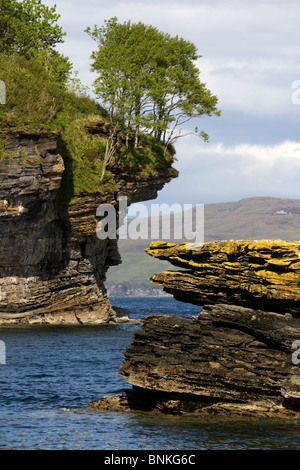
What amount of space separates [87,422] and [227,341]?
24.0ft

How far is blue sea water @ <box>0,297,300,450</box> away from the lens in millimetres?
24531

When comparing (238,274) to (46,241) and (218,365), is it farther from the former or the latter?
(46,241)

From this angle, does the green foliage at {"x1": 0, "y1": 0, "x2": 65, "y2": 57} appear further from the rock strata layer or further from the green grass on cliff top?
the rock strata layer

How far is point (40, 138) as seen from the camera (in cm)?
6894

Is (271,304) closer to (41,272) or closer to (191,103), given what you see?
(41,272)

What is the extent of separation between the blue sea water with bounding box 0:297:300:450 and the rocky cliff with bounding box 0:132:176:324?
23.4m

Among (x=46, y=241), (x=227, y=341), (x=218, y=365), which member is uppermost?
(x=46, y=241)

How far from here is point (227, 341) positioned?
95.8ft

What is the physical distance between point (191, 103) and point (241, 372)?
60000mm

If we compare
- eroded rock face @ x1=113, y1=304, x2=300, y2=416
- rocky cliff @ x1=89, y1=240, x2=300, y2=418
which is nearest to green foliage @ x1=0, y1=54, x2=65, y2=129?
rocky cliff @ x1=89, y1=240, x2=300, y2=418

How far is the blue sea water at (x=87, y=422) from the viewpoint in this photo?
2453 cm

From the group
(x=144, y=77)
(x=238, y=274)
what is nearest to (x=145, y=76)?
(x=144, y=77)

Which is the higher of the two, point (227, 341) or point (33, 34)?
point (33, 34)
